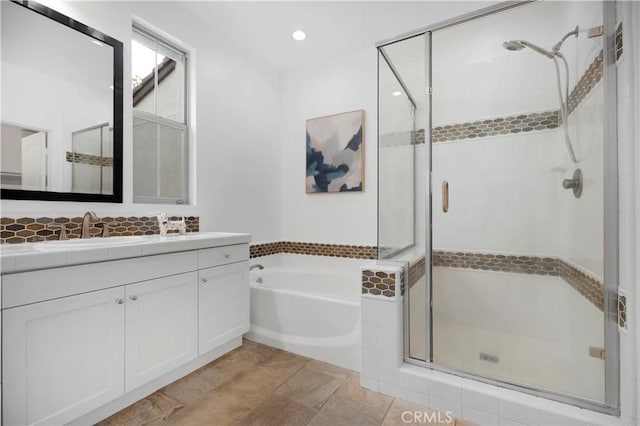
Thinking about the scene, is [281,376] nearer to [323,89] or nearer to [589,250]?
[589,250]

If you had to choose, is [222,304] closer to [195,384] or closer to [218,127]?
[195,384]

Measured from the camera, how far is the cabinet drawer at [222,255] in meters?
1.87

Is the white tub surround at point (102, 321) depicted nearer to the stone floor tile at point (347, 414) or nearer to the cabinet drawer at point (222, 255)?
the cabinet drawer at point (222, 255)

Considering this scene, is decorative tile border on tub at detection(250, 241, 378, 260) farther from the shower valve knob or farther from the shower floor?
the shower valve knob

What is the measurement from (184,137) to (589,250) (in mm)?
2815

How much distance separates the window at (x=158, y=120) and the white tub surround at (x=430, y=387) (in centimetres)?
170

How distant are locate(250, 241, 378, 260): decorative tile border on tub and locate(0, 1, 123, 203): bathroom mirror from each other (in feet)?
4.73

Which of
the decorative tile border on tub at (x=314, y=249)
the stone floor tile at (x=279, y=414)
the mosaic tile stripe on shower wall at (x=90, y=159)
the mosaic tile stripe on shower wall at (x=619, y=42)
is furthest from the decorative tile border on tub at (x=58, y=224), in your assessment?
the mosaic tile stripe on shower wall at (x=619, y=42)

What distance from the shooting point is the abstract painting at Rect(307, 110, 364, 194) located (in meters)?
2.93

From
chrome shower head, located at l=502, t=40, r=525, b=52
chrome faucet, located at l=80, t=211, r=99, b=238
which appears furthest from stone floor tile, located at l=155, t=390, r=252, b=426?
chrome shower head, located at l=502, t=40, r=525, b=52

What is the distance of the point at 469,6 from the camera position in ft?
7.52

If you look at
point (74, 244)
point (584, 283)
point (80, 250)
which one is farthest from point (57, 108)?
point (584, 283)

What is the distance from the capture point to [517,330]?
1725 millimetres

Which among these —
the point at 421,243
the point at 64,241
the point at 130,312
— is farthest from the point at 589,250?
the point at 64,241
